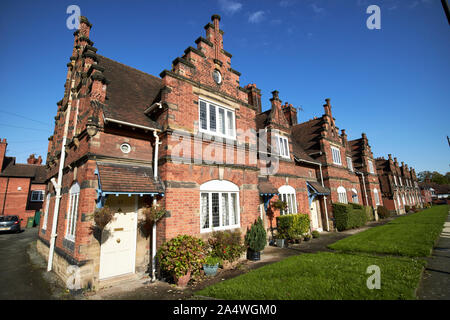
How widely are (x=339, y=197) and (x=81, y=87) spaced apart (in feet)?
74.0

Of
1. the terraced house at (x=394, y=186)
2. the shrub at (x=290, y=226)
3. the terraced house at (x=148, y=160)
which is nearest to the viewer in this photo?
the terraced house at (x=148, y=160)

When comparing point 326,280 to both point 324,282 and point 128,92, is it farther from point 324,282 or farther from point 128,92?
point 128,92

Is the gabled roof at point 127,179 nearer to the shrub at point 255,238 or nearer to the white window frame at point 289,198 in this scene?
the shrub at point 255,238

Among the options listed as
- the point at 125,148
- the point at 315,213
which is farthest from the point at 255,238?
the point at 315,213

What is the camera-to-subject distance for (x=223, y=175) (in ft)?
33.4

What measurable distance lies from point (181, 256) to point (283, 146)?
1205 cm

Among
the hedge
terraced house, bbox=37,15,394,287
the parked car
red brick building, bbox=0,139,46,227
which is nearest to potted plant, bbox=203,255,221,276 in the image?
terraced house, bbox=37,15,394,287

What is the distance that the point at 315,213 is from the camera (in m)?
19.0

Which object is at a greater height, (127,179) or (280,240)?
(127,179)

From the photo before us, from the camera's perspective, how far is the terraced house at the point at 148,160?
7656 mm

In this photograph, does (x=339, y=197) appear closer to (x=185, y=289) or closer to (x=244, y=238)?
(x=244, y=238)

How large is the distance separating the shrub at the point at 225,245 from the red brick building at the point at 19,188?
32.7 meters

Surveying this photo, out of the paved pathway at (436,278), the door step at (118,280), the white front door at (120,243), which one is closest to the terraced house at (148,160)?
the white front door at (120,243)
